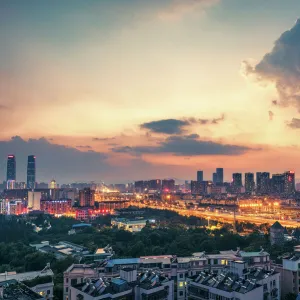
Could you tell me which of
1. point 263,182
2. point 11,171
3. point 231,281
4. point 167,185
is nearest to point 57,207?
point 231,281

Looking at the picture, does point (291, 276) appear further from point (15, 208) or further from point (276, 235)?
point (15, 208)

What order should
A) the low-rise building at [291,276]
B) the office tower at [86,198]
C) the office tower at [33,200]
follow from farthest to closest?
the office tower at [33,200] < the office tower at [86,198] < the low-rise building at [291,276]

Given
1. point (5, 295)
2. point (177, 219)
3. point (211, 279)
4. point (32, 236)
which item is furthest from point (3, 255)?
point (177, 219)

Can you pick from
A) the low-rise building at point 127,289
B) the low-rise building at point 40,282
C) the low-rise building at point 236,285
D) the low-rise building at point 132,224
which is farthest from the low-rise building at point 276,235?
the low-rise building at point 132,224

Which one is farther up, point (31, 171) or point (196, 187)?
point (31, 171)

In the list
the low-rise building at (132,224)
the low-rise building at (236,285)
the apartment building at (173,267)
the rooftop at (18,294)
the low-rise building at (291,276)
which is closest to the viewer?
the rooftop at (18,294)

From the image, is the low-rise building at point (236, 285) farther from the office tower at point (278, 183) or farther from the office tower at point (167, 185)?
the office tower at point (167, 185)
